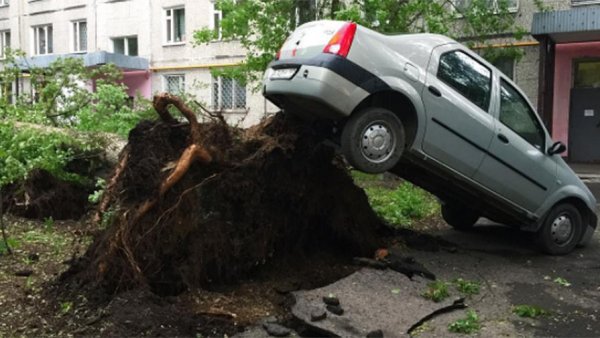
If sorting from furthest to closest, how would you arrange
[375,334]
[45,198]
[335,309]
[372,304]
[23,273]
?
[45,198] → [23,273] → [372,304] → [335,309] → [375,334]

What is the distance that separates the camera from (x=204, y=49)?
87.9 ft

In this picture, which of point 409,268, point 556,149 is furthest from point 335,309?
point 556,149

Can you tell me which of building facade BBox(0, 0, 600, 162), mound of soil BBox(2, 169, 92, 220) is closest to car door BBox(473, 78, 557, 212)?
building facade BBox(0, 0, 600, 162)

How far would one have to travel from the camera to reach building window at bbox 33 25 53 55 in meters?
34.1

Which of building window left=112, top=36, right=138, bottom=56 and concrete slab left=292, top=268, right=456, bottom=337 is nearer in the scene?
concrete slab left=292, top=268, right=456, bottom=337

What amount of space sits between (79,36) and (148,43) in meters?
6.20

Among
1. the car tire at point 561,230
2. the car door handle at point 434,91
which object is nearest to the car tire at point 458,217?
the car tire at point 561,230

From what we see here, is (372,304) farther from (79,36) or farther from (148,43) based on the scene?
(79,36)

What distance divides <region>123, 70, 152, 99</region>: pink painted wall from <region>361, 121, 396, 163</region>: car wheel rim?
2454cm

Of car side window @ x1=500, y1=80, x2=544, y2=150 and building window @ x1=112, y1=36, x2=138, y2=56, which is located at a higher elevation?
building window @ x1=112, y1=36, x2=138, y2=56

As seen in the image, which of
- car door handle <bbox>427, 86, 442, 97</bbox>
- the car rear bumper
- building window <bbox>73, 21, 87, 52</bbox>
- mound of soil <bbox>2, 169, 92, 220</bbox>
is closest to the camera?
the car rear bumper

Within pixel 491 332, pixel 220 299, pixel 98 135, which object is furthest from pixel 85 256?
pixel 98 135

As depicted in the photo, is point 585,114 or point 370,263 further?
point 585,114

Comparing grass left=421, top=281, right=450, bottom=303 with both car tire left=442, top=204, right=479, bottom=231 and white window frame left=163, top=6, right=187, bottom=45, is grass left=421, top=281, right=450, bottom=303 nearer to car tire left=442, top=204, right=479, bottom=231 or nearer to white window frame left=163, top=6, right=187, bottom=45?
car tire left=442, top=204, right=479, bottom=231
